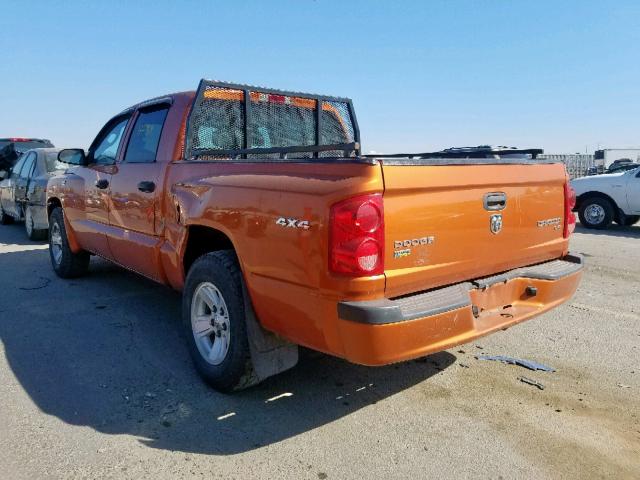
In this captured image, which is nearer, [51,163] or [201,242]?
[201,242]

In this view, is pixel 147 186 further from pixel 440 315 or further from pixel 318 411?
pixel 440 315

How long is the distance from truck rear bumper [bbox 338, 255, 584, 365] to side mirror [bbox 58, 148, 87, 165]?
4271 millimetres

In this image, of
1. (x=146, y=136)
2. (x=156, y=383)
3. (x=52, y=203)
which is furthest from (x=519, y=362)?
(x=52, y=203)

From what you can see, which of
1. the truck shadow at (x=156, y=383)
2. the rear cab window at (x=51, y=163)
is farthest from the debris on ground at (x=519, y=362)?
the rear cab window at (x=51, y=163)

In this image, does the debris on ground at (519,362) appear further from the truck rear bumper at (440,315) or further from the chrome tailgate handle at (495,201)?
the chrome tailgate handle at (495,201)

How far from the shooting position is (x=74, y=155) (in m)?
5.78

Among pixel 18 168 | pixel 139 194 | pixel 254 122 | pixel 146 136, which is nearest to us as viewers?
pixel 139 194

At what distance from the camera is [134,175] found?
4.57m

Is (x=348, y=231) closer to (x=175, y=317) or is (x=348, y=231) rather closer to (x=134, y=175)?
(x=134, y=175)

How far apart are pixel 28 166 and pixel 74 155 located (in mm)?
5128

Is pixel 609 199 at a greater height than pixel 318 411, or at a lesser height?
greater

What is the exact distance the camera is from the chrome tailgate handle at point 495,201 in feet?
Answer: 10.2

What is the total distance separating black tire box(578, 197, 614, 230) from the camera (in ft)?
39.3

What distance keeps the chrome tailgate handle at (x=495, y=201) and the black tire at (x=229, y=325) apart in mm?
1528
